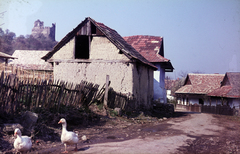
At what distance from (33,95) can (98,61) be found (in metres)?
5.95

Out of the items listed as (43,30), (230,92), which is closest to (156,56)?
(230,92)

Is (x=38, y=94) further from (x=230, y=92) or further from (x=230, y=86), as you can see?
(x=230, y=86)

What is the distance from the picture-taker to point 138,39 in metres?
27.5

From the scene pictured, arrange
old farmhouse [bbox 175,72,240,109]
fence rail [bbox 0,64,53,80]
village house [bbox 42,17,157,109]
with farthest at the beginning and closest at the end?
old farmhouse [bbox 175,72,240,109]
fence rail [bbox 0,64,53,80]
village house [bbox 42,17,157,109]

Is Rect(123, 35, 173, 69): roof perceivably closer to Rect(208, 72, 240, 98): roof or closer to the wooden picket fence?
Rect(208, 72, 240, 98): roof

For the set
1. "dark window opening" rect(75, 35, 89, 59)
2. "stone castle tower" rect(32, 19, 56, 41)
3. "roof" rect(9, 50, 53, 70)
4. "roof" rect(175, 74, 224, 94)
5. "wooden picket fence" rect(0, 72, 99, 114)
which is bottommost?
"wooden picket fence" rect(0, 72, 99, 114)

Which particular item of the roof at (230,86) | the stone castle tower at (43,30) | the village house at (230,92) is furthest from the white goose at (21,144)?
the stone castle tower at (43,30)

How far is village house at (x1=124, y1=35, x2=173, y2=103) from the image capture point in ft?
74.7

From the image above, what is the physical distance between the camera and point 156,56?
23.1 m

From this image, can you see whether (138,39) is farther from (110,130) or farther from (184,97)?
(110,130)

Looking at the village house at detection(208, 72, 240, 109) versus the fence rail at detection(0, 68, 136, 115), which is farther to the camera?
the village house at detection(208, 72, 240, 109)

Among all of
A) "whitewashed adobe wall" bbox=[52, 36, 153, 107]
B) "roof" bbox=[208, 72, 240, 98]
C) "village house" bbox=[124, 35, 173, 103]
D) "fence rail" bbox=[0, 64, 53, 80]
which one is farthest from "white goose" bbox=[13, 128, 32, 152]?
"roof" bbox=[208, 72, 240, 98]

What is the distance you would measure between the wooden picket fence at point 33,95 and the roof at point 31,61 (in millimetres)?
24167

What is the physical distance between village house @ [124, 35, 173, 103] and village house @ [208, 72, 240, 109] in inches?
313
